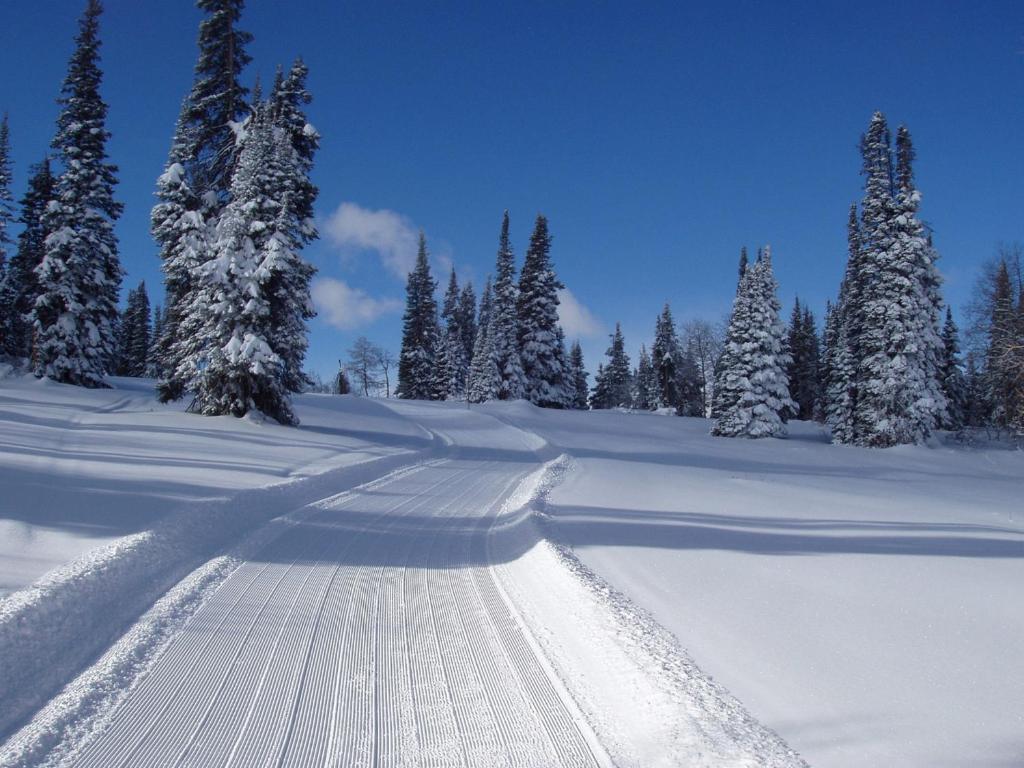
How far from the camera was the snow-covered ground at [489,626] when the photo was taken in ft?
11.1

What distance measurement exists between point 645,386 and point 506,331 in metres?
34.4

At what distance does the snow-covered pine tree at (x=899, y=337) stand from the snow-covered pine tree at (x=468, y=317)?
151ft

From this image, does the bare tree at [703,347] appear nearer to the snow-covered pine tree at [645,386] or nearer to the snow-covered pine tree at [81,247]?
the snow-covered pine tree at [645,386]

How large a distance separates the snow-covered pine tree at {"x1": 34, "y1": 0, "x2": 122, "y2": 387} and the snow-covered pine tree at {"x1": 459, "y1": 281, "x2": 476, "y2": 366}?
4315cm

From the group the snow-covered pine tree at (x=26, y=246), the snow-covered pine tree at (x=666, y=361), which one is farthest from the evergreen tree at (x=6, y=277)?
the snow-covered pine tree at (x=666, y=361)

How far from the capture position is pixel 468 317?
247 feet

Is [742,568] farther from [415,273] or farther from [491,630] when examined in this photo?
[415,273]

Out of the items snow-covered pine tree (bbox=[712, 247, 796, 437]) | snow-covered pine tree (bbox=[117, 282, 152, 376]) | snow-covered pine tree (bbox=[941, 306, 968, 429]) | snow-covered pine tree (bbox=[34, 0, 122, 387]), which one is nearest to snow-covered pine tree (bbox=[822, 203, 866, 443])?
snow-covered pine tree (bbox=[712, 247, 796, 437])

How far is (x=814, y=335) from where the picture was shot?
5916 centimetres

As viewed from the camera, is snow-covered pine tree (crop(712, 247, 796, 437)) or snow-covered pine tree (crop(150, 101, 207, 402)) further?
snow-covered pine tree (crop(712, 247, 796, 437))

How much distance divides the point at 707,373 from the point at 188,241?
57.4 m

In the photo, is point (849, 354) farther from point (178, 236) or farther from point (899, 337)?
point (178, 236)

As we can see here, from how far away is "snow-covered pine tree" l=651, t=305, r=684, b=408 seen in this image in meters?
62.6

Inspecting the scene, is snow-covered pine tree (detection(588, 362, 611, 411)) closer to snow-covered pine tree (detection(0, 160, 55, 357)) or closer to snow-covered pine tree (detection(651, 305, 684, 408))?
snow-covered pine tree (detection(651, 305, 684, 408))
